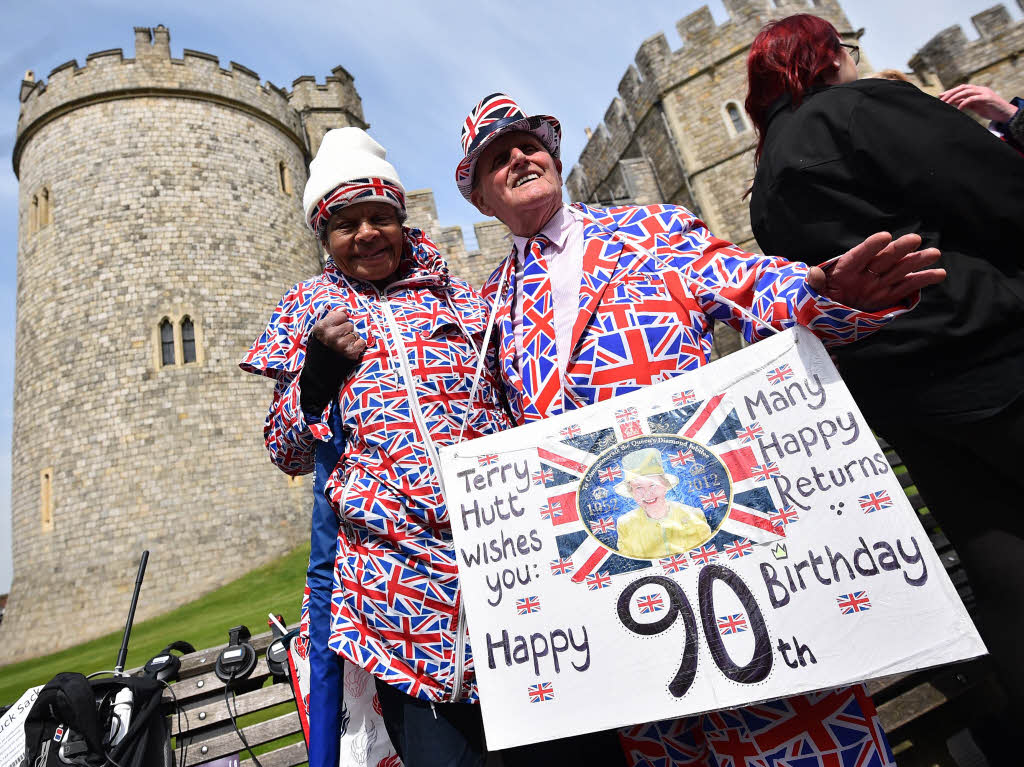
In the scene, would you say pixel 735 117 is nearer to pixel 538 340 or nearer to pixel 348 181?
pixel 348 181

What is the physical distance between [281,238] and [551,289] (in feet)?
42.8

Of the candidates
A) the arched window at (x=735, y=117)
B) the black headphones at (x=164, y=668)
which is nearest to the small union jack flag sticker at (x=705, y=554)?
the black headphones at (x=164, y=668)

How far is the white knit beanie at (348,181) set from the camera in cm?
174

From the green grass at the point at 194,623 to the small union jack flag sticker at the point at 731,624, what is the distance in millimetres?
5703

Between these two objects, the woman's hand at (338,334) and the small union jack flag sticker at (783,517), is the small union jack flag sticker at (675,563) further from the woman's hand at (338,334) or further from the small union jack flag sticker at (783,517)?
the woman's hand at (338,334)

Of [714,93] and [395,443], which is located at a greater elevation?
[714,93]

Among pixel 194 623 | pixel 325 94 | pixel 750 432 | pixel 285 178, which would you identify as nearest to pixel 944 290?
pixel 750 432

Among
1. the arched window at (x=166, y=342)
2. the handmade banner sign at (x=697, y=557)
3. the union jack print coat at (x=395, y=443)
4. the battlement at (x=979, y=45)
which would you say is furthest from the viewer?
the battlement at (x=979, y=45)

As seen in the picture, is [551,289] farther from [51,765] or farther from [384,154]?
[51,765]

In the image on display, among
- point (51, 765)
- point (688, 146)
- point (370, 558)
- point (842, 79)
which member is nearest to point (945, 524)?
point (842, 79)

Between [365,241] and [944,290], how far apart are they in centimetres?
149

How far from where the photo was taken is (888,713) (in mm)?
2377

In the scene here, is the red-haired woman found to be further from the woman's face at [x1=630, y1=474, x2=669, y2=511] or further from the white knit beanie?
the white knit beanie

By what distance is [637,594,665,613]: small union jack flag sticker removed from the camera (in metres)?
1.04
